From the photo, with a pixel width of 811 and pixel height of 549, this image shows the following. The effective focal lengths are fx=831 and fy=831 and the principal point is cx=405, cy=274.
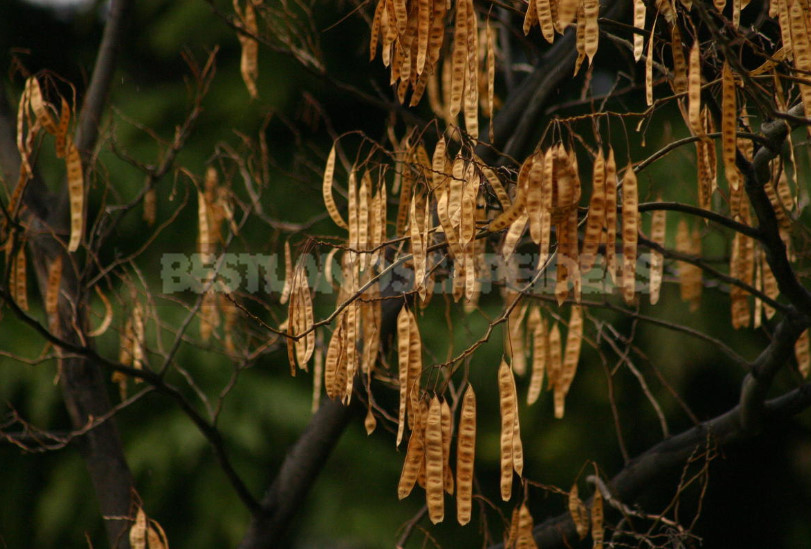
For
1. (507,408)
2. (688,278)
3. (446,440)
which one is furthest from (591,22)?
(688,278)

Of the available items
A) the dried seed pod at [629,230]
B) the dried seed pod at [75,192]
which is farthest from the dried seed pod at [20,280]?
the dried seed pod at [629,230]

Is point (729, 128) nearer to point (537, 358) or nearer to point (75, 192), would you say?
point (537, 358)

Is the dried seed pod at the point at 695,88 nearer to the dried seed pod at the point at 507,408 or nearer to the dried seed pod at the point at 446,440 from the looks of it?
the dried seed pod at the point at 507,408

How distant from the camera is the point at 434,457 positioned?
5.56 ft

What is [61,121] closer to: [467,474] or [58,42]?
[467,474]

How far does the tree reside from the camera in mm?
1694

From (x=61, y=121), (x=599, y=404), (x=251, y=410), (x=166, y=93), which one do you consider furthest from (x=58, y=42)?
(x=599, y=404)

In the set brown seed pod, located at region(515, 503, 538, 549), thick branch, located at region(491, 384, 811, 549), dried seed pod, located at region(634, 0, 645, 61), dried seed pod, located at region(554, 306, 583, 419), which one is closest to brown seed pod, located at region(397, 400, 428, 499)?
dried seed pod, located at region(554, 306, 583, 419)

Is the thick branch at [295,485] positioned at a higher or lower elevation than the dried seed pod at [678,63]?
lower

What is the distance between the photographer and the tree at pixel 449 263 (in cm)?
169

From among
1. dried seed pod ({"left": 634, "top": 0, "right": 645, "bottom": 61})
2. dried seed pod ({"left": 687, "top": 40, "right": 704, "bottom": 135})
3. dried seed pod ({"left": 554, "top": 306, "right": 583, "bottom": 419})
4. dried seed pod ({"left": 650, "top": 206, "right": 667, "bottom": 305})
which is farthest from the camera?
dried seed pod ({"left": 554, "top": 306, "right": 583, "bottom": 419})

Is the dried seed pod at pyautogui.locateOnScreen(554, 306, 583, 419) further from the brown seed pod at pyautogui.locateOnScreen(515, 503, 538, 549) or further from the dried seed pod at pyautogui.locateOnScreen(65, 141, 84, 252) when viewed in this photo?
the dried seed pod at pyautogui.locateOnScreen(65, 141, 84, 252)

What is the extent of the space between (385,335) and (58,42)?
→ 10.4 feet

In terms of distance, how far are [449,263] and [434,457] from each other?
1173mm
